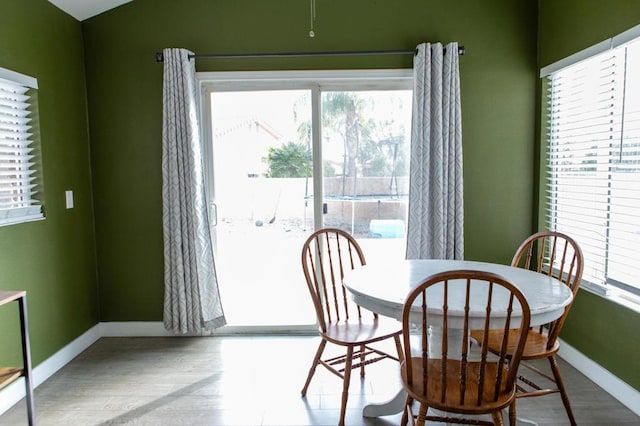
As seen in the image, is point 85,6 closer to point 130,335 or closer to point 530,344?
point 130,335

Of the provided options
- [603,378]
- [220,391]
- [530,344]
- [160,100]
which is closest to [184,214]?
[160,100]

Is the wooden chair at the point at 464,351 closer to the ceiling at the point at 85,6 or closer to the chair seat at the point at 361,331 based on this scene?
the chair seat at the point at 361,331

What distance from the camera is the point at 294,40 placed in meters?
3.01

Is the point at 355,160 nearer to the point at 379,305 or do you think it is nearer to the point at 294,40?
the point at 294,40

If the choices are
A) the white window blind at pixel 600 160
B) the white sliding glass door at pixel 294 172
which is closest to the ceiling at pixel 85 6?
the white sliding glass door at pixel 294 172

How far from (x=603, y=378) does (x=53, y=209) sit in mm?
3549

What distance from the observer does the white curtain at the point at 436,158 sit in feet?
9.39

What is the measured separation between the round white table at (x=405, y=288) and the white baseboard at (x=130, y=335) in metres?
0.92

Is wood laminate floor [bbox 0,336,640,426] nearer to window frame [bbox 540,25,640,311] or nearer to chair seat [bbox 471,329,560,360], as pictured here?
chair seat [bbox 471,329,560,360]

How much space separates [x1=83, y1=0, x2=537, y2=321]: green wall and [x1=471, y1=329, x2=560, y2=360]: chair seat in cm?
109

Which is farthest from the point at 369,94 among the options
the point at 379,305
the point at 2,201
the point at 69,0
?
the point at 2,201

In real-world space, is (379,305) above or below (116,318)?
above

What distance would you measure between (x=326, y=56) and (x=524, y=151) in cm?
164

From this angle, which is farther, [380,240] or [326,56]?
[380,240]
